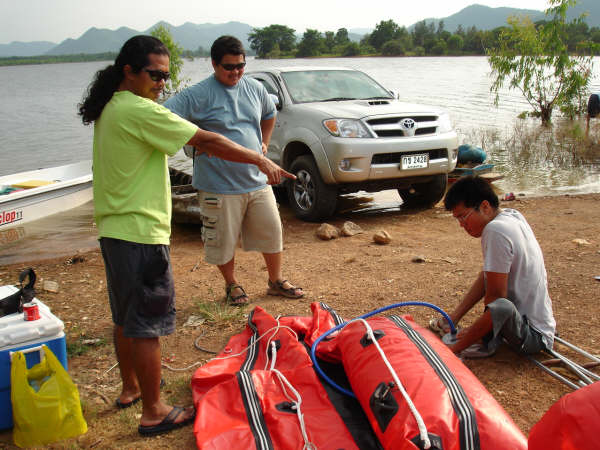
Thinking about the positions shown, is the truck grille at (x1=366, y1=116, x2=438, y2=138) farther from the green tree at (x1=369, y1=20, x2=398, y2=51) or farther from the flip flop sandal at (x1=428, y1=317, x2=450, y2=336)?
the green tree at (x1=369, y1=20, x2=398, y2=51)

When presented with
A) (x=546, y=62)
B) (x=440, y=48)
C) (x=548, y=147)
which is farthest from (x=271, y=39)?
(x=548, y=147)

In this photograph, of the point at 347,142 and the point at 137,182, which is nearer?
the point at 137,182

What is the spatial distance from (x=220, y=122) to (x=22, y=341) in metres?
2.16

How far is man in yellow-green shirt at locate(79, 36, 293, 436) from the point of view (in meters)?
2.54

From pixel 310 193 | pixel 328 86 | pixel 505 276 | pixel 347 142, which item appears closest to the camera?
pixel 505 276

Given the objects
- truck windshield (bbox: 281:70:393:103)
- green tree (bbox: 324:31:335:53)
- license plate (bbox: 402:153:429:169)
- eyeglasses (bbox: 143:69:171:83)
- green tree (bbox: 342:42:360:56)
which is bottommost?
license plate (bbox: 402:153:429:169)

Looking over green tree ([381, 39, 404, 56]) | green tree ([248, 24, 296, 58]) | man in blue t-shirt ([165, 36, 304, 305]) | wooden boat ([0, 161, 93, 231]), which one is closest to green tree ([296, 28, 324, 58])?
green tree ([248, 24, 296, 58])

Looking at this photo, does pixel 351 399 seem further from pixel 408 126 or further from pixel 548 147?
pixel 548 147

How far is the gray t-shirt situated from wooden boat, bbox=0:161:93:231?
6.83 meters

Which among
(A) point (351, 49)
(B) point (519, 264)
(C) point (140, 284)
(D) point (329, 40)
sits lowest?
(B) point (519, 264)

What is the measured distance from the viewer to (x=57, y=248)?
825 centimetres

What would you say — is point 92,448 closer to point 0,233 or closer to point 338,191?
point 338,191

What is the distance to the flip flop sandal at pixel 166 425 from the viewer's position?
282 cm

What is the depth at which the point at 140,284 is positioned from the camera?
2.63 metres
